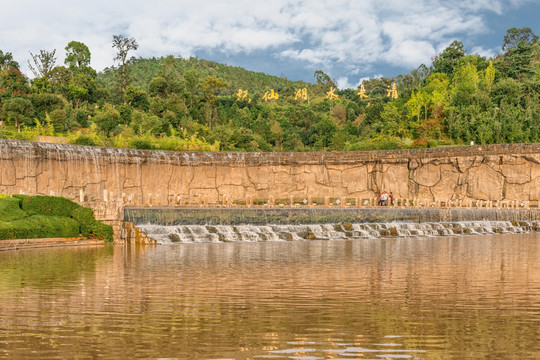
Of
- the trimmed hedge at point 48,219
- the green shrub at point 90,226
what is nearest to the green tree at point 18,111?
the trimmed hedge at point 48,219

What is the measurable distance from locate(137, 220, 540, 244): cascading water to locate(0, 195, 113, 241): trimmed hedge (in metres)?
1.63

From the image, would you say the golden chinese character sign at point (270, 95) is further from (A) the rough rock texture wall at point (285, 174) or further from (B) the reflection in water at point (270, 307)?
(B) the reflection in water at point (270, 307)

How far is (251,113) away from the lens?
65.4 metres

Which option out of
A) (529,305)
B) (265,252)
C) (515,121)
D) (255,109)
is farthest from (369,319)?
(255,109)

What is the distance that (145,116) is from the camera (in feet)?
159


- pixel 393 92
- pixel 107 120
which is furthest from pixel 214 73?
pixel 107 120

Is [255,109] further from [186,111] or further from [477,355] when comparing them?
[477,355]

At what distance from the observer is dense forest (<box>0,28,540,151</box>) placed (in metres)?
44.3

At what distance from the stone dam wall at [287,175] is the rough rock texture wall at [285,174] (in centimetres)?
6

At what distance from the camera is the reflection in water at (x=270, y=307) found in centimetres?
602

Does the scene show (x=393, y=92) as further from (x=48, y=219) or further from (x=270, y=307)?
(x=270, y=307)

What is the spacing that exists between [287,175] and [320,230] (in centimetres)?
1650

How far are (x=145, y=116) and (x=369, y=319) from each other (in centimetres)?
4300

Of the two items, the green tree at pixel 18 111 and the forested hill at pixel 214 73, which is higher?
the forested hill at pixel 214 73
